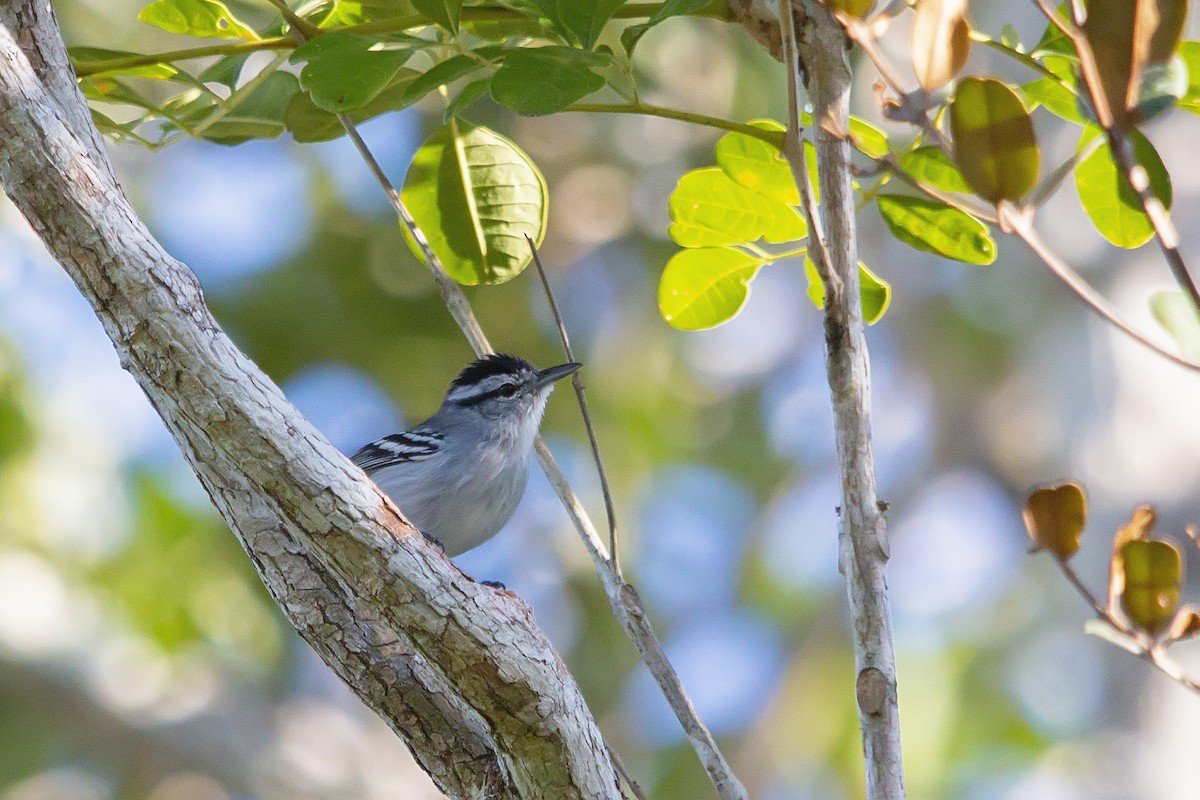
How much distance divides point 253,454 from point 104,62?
3.13ft

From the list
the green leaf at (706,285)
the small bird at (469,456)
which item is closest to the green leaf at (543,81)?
the green leaf at (706,285)

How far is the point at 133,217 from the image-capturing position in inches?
76.4

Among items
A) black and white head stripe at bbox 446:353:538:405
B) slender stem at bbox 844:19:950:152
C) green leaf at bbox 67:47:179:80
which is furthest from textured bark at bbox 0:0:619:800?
black and white head stripe at bbox 446:353:538:405

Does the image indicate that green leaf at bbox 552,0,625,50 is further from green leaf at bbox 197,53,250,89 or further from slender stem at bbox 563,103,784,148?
green leaf at bbox 197,53,250,89

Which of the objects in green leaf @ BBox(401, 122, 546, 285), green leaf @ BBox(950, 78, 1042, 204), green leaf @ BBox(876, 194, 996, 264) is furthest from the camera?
green leaf @ BBox(401, 122, 546, 285)

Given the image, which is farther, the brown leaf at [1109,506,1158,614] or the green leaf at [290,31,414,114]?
the green leaf at [290,31,414,114]

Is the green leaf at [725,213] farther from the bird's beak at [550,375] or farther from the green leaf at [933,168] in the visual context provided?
the bird's beak at [550,375]

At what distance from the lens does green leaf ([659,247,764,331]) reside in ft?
8.50

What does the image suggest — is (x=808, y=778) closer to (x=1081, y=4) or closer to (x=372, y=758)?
(x=372, y=758)

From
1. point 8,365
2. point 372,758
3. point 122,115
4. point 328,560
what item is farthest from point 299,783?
point 328,560

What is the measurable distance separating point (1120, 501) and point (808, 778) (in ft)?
11.2

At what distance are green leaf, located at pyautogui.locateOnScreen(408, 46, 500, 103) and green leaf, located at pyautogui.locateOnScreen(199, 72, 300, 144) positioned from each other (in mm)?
566

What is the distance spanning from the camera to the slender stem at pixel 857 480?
1936mm

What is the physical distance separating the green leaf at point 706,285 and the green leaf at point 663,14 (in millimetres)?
572
